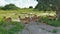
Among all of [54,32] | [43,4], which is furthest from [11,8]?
[54,32]

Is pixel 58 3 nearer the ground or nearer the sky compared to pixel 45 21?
nearer the sky

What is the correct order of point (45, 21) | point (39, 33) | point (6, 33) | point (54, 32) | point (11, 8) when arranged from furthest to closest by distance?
point (11, 8), point (45, 21), point (54, 32), point (39, 33), point (6, 33)

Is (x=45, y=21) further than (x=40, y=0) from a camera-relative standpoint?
No

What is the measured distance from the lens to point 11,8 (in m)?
39.1

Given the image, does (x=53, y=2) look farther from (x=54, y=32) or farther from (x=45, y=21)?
(x=54, y=32)

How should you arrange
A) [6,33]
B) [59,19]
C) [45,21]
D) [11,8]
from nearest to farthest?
1. [6,33]
2. [45,21]
3. [59,19]
4. [11,8]

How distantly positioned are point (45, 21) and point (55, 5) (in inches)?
83.3

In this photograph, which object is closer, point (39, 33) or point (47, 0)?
point (39, 33)

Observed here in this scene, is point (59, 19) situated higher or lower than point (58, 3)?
lower

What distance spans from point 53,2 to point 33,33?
8.20m

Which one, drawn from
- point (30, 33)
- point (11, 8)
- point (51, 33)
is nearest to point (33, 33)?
point (30, 33)

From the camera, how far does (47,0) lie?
18.3 m

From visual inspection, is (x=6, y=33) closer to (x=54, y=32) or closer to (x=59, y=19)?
(x=54, y=32)

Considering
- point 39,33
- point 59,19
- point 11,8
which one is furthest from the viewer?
point 11,8
